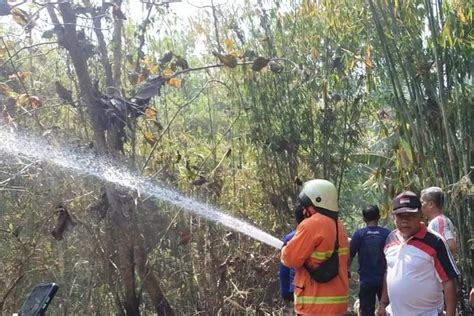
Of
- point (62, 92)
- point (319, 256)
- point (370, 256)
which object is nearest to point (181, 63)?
point (62, 92)

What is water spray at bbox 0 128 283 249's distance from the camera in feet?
19.4

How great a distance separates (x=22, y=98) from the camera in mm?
5703

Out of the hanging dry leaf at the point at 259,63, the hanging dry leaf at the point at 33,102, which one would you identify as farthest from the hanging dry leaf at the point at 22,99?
the hanging dry leaf at the point at 259,63

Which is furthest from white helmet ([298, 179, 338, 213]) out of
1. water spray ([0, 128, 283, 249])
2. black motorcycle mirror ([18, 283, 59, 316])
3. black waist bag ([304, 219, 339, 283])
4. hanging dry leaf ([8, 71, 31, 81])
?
hanging dry leaf ([8, 71, 31, 81])

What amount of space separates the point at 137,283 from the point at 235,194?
4.23 feet

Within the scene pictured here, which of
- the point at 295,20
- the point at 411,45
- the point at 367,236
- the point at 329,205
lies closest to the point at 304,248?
the point at 329,205

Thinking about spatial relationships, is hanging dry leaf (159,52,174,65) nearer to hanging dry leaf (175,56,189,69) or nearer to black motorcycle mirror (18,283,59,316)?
hanging dry leaf (175,56,189,69)

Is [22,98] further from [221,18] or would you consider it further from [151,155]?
[221,18]

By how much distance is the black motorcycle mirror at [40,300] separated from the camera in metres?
2.99

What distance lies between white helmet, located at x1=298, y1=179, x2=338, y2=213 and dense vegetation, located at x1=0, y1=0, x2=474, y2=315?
5.62 feet

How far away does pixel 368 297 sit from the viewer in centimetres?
527

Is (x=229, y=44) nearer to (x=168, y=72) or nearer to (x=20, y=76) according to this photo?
(x=168, y=72)

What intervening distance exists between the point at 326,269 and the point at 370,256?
51.9 inches

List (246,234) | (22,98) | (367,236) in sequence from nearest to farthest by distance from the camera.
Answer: (367,236), (22,98), (246,234)
